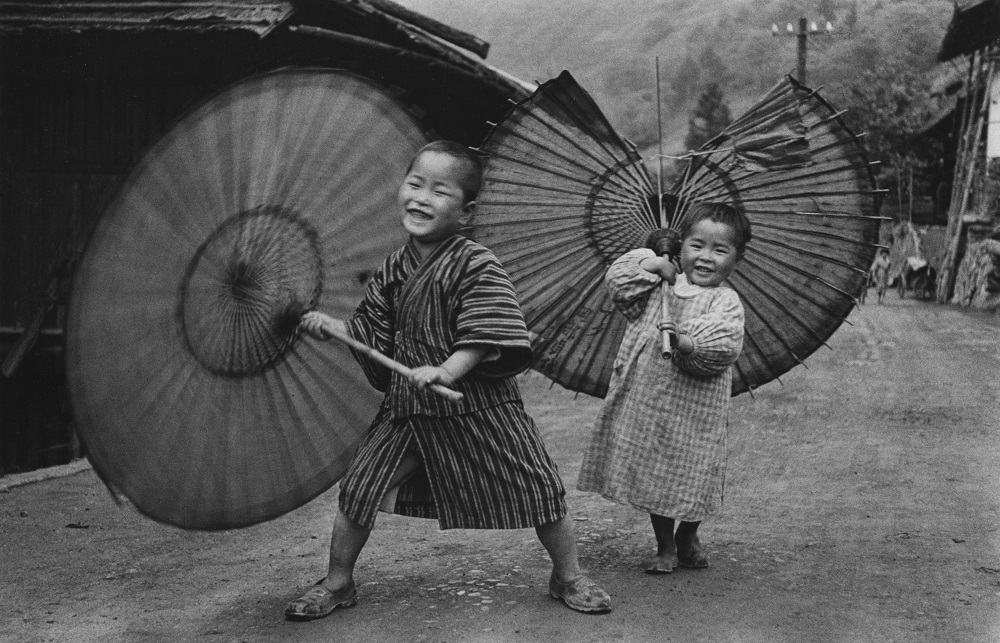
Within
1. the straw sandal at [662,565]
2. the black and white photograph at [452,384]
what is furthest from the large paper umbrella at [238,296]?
the straw sandal at [662,565]

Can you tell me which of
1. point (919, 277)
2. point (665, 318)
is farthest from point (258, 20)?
point (919, 277)

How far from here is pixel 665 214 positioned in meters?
4.45

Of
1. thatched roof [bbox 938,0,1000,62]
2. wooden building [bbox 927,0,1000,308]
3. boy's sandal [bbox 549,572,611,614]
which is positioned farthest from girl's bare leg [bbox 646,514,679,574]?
thatched roof [bbox 938,0,1000,62]

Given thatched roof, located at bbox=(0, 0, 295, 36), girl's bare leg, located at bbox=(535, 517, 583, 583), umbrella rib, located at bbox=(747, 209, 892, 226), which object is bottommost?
girl's bare leg, located at bbox=(535, 517, 583, 583)

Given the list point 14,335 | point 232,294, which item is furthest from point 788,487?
point 14,335

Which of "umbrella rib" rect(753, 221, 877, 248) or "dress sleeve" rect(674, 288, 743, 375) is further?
"umbrella rib" rect(753, 221, 877, 248)

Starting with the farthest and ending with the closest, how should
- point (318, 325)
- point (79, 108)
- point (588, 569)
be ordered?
1. point (79, 108)
2. point (588, 569)
3. point (318, 325)

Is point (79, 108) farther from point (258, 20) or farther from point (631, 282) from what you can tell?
point (631, 282)

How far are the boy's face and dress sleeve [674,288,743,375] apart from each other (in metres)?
1.02

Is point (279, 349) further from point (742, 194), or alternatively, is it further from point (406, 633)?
point (742, 194)

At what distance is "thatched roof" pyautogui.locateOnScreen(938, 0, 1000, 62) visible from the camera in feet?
60.6

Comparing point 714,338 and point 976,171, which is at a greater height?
point 976,171

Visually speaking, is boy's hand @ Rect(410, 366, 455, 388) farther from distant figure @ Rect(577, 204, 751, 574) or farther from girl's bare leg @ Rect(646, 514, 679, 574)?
girl's bare leg @ Rect(646, 514, 679, 574)

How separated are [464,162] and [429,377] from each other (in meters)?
0.76
